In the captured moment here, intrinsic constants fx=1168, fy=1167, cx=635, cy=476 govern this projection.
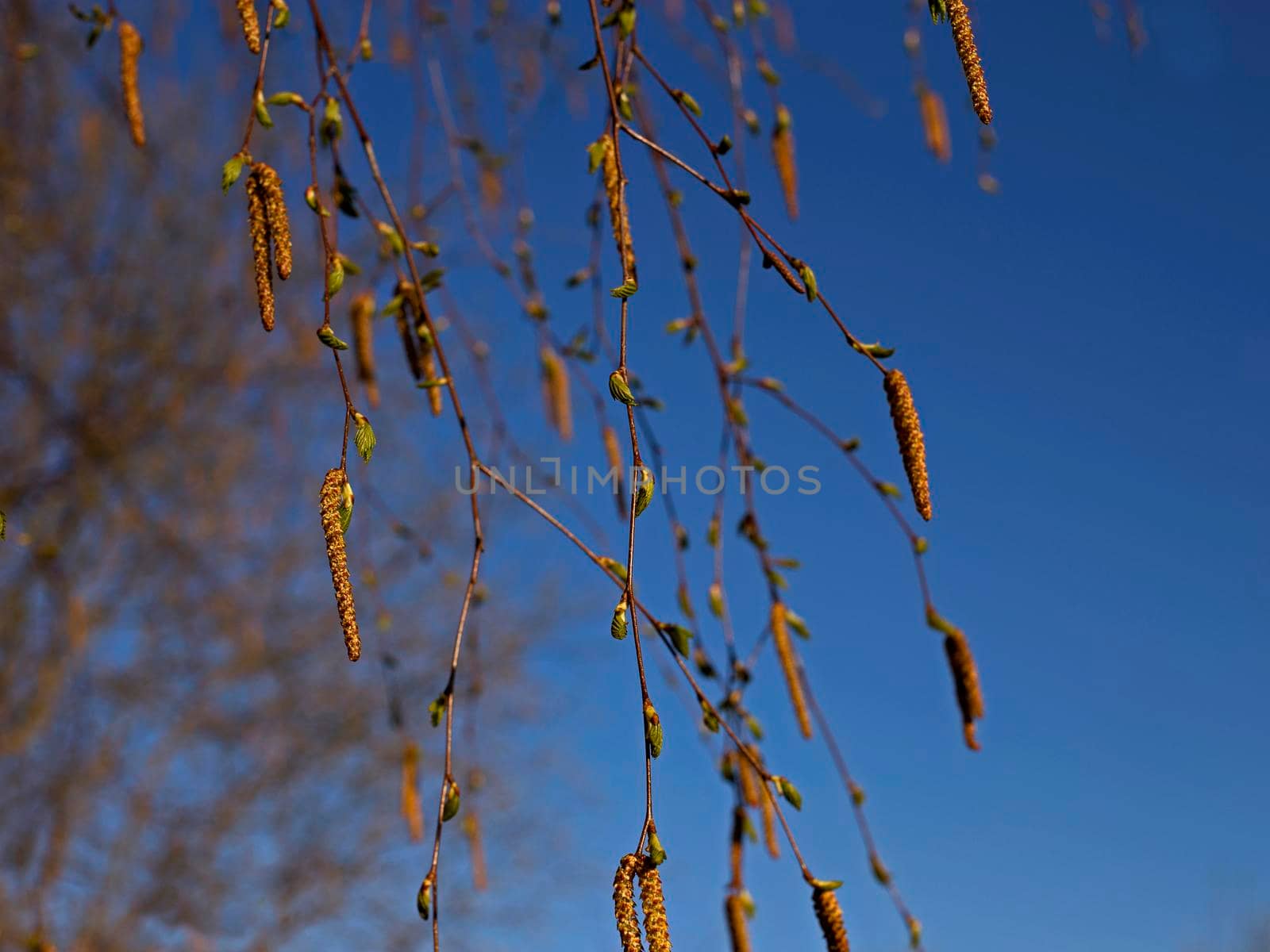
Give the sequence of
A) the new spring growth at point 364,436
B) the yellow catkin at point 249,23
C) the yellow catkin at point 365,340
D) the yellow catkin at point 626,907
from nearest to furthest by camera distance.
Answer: the yellow catkin at point 626,907 → the new spring growth at point 364,436 → the yellow catkin at point 249,23 → the yellow catkin at point 365,340

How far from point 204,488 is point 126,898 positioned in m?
1.87

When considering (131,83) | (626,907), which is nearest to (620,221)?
(626,907)

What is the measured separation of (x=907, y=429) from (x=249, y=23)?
1.76ft

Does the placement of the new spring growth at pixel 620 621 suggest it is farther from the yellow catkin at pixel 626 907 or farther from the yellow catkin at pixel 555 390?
the yellow catkin at pixel 555 390

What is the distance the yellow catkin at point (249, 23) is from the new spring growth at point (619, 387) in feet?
1.28

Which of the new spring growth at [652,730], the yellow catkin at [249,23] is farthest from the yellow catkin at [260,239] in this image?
the new spring growth at [652,730]

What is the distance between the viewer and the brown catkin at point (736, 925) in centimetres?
98

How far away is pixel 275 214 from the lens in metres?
0.78

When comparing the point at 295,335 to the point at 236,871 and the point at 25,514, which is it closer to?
the point at 25,514

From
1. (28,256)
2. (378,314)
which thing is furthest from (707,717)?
(28,256)

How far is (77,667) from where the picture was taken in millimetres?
4891

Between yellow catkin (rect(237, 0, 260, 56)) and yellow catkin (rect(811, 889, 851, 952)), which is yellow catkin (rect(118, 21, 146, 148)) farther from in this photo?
yellow catkin (rect(811, 889, 851, 952))

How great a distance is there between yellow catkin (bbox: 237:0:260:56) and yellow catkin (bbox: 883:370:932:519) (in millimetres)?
497

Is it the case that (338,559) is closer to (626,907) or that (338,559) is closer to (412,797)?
(626,907)
